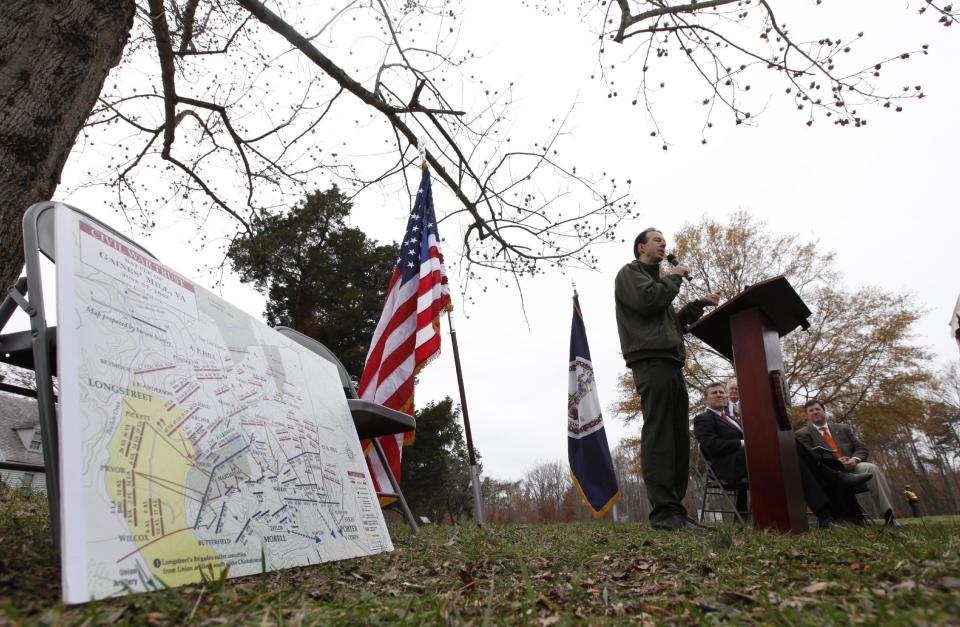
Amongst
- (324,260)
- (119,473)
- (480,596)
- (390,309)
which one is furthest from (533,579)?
(324,260)

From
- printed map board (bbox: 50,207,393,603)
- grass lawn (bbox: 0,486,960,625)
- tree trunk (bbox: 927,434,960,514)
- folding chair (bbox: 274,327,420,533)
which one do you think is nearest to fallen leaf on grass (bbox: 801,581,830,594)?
grass lawn (bbox: 0,486,960,625)

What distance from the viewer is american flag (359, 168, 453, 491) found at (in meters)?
5.06

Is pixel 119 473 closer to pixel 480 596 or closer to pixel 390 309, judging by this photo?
pixel 480 596

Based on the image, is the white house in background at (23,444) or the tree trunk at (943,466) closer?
the white house in background at (23,444)

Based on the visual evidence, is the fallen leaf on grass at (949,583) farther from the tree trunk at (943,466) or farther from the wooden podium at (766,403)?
the tree trunk at (943,466)

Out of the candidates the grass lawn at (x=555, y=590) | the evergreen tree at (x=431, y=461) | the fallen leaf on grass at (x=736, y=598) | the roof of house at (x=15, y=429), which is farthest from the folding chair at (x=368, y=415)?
the evergreen tree at (x=431, y=461)

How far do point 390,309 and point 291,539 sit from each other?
3650mm

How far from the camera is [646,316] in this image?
4305 mm

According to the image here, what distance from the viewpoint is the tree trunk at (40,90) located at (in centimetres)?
194

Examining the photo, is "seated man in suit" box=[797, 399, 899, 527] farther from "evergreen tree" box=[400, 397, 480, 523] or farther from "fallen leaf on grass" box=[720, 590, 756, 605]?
"evergreen tree" box=[400, 397, 480, 523]

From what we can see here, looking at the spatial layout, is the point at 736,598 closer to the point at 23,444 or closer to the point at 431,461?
the point at 23,444

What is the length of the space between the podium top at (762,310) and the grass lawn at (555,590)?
69.8 inches

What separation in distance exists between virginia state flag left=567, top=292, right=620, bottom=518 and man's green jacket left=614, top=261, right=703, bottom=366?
412 centimetres

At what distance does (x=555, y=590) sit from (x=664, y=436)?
2.74 meters
